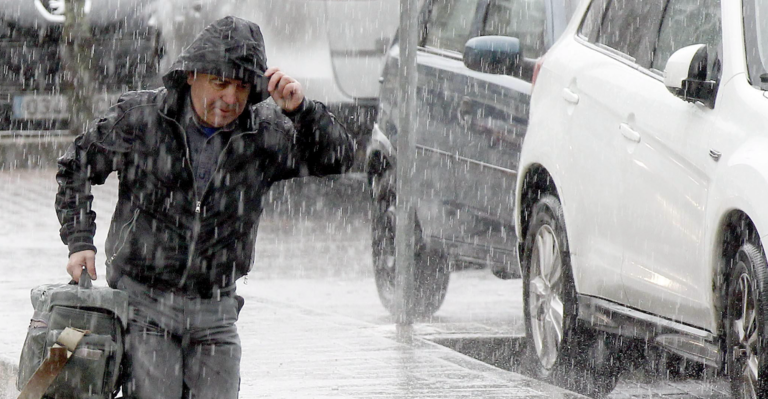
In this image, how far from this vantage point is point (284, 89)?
435 centimetres

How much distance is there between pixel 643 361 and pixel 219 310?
3.25 metres

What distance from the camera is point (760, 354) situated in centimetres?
484

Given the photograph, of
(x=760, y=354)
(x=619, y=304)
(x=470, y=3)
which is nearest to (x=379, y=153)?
(x=470, y=3)

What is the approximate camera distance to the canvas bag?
4148 millimetres

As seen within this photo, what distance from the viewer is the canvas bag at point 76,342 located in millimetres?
4148

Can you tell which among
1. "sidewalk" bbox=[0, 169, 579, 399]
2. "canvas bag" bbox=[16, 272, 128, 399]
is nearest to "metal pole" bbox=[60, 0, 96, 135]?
"sidewalk" bbox=[0, 169, 579, 399]

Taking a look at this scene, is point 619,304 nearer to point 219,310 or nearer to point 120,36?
point 219,310

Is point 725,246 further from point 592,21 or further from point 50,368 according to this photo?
point 50,368

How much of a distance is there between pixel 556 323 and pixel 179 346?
2453 millimetres

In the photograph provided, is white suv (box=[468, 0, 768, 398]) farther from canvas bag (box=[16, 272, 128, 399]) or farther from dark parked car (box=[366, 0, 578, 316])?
canvas bag (box=[16, 272, 128, 399])

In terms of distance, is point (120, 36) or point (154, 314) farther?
point (120, 36)

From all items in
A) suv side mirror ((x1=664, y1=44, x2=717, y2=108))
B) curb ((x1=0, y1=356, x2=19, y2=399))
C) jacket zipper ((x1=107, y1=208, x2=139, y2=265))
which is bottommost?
curb ((x1=0, y1=356, x2=19, y2=399))

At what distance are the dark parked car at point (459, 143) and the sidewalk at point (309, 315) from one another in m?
0.44

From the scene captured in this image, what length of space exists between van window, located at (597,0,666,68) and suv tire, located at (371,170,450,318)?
2.23m
